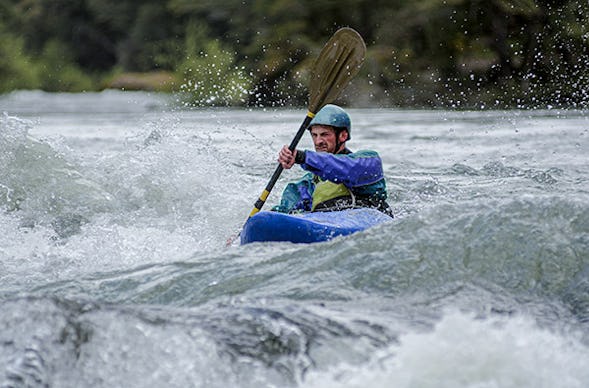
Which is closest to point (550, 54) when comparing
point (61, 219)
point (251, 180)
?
point (251, 180)

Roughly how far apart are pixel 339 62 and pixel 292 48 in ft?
90.0

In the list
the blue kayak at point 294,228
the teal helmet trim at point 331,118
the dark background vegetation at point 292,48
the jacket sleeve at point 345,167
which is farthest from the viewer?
the dark background vegetation at point 292,48

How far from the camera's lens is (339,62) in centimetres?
617

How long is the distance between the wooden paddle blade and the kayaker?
1.34 ft

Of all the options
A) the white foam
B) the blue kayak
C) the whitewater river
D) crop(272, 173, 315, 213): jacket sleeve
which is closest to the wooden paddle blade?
crop(272, 173, 315, 213): jacket sleeve

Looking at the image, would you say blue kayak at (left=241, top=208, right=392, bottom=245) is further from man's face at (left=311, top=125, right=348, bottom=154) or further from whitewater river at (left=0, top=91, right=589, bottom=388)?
man's face at (left=311, top=125, right=348, bottom=154)

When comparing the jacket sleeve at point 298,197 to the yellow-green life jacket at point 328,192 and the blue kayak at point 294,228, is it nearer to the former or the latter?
the yellow-green life jacket at point 328,192

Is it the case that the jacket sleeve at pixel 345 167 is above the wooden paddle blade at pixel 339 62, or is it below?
below

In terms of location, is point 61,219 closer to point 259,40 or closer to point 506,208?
point 506,208

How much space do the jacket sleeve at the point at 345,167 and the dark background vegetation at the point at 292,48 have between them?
1679cm

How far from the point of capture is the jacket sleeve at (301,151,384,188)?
5.21 metres

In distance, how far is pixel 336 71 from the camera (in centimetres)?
614

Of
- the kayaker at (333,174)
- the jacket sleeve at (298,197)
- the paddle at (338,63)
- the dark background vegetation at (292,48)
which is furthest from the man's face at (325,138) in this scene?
the dark background vegetation at (292,48)

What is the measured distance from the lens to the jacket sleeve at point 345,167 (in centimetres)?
521
